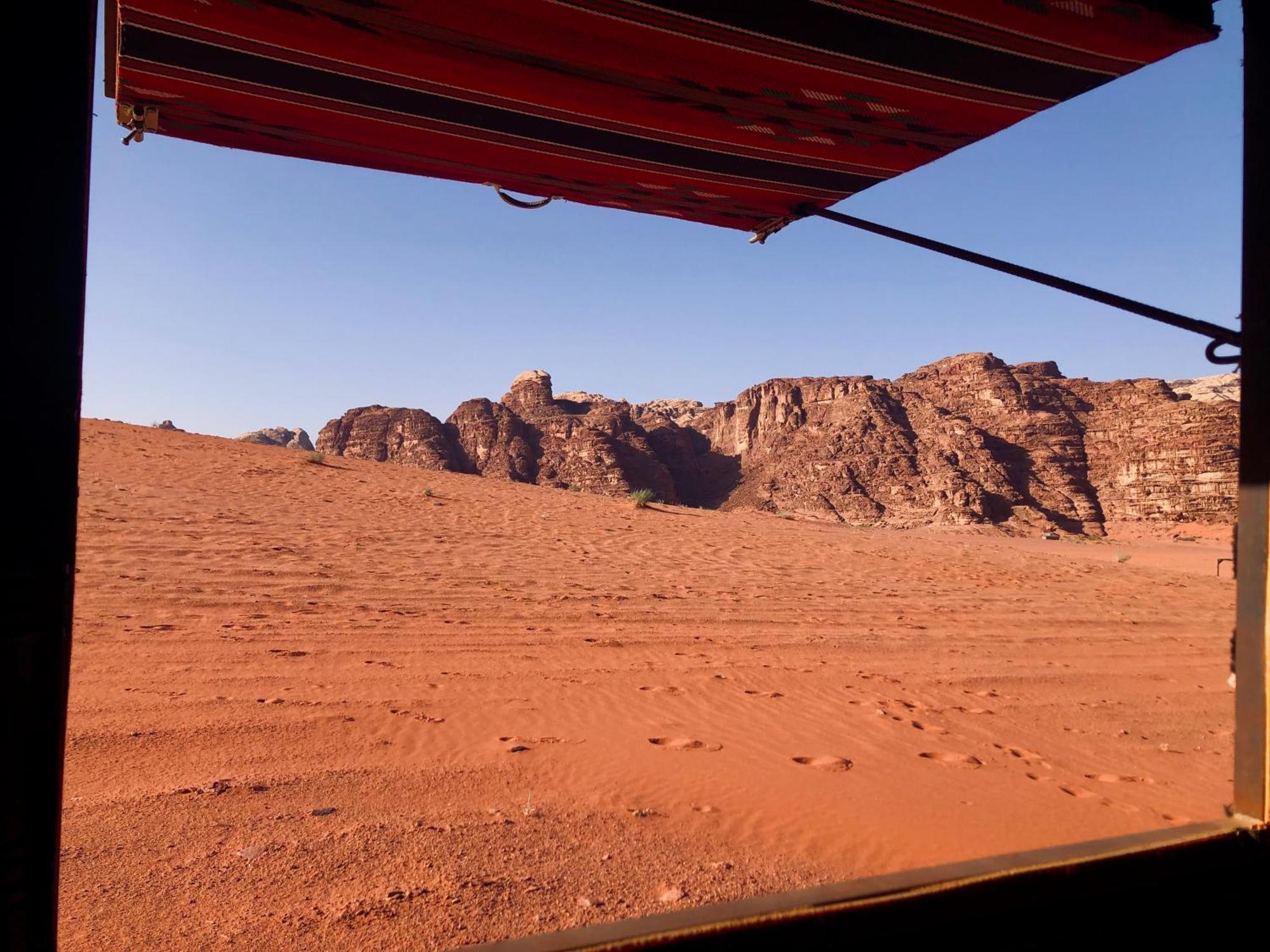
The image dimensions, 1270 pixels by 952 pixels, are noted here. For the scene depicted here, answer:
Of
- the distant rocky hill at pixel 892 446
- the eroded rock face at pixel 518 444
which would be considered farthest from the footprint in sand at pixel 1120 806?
the eroded rock face at pixel 518 444

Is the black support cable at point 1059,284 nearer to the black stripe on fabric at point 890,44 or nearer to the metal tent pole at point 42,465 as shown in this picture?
the black stripe on fabric at point 890,44

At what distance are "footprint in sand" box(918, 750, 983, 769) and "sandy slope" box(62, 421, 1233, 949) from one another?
35 mm

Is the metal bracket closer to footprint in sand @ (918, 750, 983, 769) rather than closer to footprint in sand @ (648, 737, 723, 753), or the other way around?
footprint in sand @ (648, 737, 723, 753)

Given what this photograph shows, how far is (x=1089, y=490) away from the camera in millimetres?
50812

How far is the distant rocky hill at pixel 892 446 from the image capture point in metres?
46.4

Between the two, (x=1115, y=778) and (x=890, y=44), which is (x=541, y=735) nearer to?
(x=1115, y=778)

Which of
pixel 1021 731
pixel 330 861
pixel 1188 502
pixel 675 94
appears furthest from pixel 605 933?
pixel 1188 502

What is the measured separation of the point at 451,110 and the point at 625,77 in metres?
0.47

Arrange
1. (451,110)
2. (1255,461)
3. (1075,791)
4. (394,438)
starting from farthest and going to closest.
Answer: (394,438) → (1075,791) → (451,110) → (1255,461)

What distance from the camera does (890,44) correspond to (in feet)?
5.23

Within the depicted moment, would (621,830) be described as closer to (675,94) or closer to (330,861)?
(330,861)

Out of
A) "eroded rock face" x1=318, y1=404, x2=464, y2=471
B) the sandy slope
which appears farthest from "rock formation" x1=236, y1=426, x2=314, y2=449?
the sandy slope

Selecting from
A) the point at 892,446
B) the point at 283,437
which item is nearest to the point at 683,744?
the point at 892,446

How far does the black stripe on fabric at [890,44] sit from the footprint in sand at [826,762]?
2.89 m
